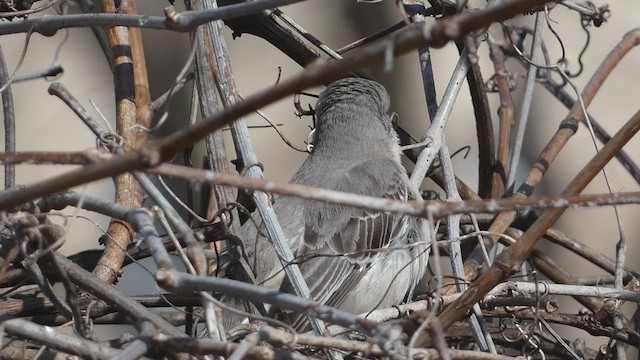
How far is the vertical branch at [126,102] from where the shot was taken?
10.1ft

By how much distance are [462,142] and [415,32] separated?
3.41 metres

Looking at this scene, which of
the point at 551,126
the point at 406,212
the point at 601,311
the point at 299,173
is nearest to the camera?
the point at 406,212

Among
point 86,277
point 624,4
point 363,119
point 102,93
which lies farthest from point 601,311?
point 102,93

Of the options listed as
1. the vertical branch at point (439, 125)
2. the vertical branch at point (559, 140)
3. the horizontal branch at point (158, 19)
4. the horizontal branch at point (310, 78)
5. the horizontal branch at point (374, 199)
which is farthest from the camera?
the vertical branch at point (559, 140)

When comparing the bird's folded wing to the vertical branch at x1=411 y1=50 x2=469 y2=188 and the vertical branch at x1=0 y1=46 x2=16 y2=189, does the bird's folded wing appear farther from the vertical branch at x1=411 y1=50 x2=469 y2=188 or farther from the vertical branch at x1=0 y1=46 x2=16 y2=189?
the vertical branch at x1=0 y1=46 x2=16 y2=189

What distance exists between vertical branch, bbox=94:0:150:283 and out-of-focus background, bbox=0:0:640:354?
99cm

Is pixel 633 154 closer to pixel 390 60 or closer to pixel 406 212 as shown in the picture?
pixel 406 212

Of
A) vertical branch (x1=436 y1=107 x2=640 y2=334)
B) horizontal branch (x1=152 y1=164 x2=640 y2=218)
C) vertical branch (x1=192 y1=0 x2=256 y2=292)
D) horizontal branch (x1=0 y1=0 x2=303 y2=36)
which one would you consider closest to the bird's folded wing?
vertical branch (x1=192 y1=0 x2=256 y2=292)

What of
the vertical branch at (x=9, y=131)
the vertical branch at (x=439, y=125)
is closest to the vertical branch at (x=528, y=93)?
the vertical branch at (x=439, y=125)

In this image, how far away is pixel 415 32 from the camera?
54.0 inches

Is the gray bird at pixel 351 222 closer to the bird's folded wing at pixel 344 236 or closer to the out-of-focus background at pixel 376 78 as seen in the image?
the bird's folded wing at pixel 344 236

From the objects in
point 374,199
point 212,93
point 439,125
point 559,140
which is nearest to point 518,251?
point 374,199

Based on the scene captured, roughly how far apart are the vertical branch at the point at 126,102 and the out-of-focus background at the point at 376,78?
99cm

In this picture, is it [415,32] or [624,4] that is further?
[624,4]
